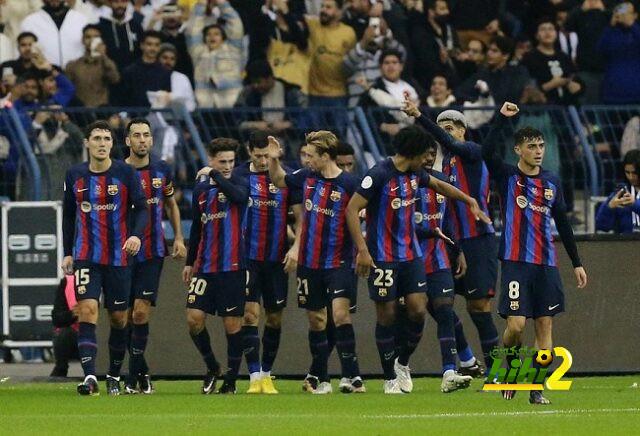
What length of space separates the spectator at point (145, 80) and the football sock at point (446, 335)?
7.18 meters

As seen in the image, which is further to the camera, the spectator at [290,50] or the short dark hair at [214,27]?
the spectator at [290,50]

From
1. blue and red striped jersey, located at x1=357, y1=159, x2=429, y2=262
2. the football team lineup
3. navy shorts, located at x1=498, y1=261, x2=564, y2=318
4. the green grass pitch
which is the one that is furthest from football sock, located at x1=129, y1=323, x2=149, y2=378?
navy shorts, located at x1=498, y1=261, x2=564, y2=318

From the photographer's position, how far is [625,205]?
58.1ft

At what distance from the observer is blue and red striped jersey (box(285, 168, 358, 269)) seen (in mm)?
15805

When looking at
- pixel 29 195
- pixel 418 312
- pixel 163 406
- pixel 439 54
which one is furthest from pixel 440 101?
pixel 163 406

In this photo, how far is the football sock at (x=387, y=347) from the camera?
50.9 ft

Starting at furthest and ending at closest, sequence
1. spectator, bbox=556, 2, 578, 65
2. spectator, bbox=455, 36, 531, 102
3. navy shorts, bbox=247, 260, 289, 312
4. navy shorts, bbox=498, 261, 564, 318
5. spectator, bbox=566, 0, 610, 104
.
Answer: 1. spectator, bbox=556, 2, 578, 65
2. spectator, bbox=566, 0, 610, 104
3. spectator, bbox=455, 36, 531, 102
4. navy shorts, bbox=247, 260, 289, 312
5. navy shorts, bbox=498, 261, 564, 318

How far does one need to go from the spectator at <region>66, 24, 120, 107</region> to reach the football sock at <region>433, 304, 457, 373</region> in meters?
7.44

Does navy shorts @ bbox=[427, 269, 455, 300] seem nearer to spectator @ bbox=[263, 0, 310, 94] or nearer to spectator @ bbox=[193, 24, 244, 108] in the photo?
spectator @ bbox=[193, 24, 244, 108]

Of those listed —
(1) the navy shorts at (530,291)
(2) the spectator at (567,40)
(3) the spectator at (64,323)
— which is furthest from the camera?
(2) the spectator at (567,40)

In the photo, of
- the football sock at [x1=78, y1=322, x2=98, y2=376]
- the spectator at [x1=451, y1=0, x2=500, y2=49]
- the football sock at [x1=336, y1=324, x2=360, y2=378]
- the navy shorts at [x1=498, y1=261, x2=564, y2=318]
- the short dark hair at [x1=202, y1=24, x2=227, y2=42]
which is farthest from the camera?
the spectator at [x1=451, y1=0, x2=500, y2=49]

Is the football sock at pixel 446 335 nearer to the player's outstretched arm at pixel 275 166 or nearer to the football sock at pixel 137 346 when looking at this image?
the player's outstretched arm at pixel 275 166

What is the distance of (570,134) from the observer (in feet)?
65.6

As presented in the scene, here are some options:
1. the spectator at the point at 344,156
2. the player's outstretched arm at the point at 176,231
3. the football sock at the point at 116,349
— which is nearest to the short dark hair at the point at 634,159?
the spectator at the point at 344,156
